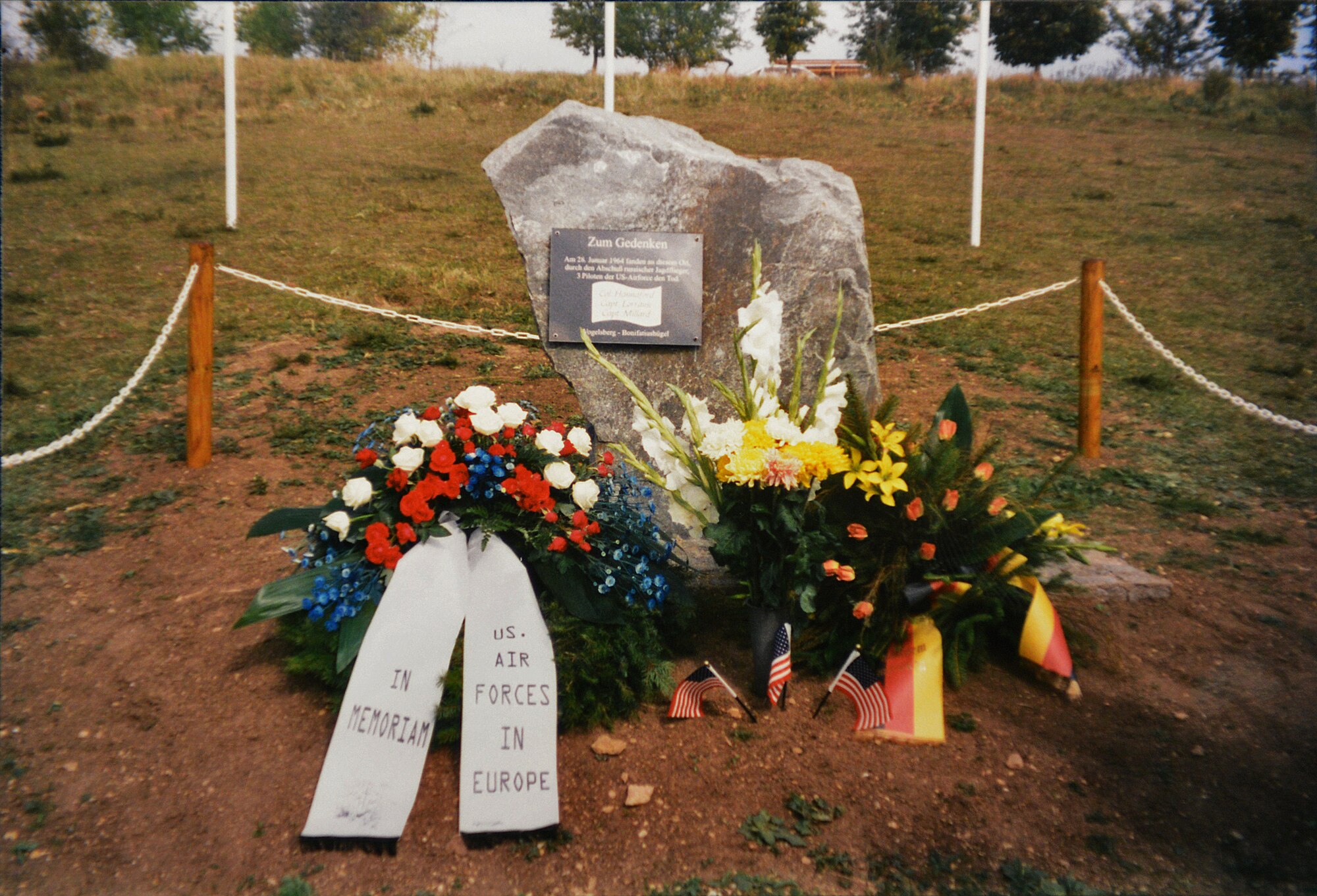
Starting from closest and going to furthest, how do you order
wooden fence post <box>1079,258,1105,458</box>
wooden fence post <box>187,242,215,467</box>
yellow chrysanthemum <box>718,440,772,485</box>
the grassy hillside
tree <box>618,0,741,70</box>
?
yellow chrysanthemum <box>718,440,772,485</box> → wooden fence post <box>187,242,215,467</box> → wooden fence post <box>1079,258,1105,458</box> → the grassy hillside → tree <box>618,0,741,70</box>

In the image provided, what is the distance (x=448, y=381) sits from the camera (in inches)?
255

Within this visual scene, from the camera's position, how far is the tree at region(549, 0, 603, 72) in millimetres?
8789

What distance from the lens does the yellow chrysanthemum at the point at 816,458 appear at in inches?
116

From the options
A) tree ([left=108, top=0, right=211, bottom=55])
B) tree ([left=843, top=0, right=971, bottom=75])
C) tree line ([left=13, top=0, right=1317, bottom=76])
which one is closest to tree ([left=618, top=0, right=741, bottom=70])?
tree line ([left=13, top=0, right=1317, bottom=76])

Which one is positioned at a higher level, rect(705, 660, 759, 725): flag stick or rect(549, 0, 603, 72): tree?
rect(549, 0, 603, 72): tree

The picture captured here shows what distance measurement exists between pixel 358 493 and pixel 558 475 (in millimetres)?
679

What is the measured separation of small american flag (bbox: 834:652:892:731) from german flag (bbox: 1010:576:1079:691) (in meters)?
0.50

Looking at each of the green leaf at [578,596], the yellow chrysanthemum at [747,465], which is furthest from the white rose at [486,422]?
the yellow chrysanthemum at [747,465]

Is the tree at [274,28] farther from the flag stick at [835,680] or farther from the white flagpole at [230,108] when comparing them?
the flag stick at [835,680]

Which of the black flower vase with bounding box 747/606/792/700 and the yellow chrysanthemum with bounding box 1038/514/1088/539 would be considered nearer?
the black flower vase with bounding box 747/606/792/700

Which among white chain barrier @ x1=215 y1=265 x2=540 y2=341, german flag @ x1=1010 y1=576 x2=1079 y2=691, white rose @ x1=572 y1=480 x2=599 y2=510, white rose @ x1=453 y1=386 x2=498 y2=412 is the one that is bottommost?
german flag @ x1=1010 y1=576 x2=1079 y2=691

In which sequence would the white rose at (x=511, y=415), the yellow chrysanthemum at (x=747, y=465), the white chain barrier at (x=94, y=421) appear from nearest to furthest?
the yellow chrysanthemum at (x=747, y=465), the white rose at (x=511, y=415), the white chain barrier at (x=94, y=421)

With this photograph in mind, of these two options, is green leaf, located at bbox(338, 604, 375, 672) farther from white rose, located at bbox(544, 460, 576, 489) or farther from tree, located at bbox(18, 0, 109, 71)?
tree, located at bbox(18, 0, 109, 71)

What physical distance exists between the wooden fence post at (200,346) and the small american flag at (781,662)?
3529mm
